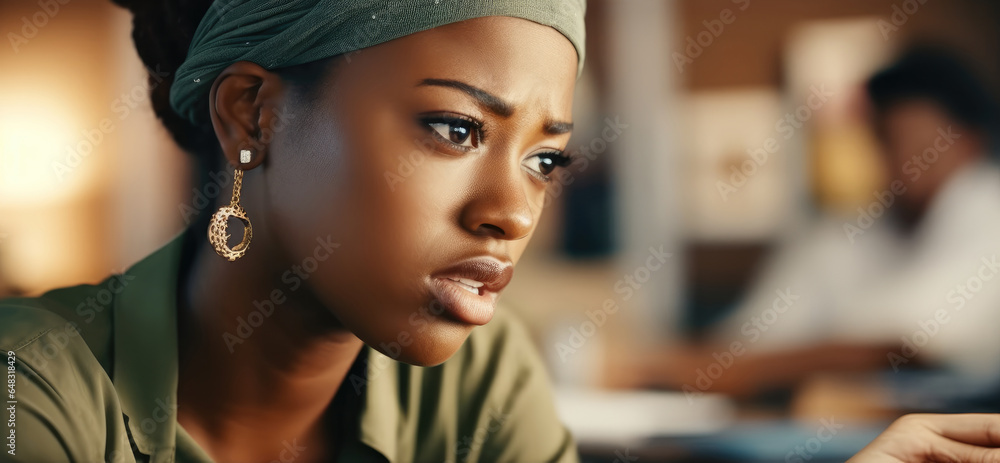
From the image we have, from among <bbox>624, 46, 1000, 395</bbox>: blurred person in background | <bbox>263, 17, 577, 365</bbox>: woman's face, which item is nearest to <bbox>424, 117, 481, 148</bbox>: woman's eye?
<bbox>263, 17, 577, 365</bbox>: woman's face

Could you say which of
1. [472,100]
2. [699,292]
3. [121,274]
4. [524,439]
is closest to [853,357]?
[699,292]

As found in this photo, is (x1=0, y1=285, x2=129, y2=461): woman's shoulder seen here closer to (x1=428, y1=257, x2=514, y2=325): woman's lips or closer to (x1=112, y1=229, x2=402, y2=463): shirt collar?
(x1=112, y1=229, x2=402, y2=463): shirt collar

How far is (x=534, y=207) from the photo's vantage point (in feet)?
2.06

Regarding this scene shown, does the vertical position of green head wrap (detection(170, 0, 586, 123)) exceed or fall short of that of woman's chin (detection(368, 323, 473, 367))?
it exceeds it

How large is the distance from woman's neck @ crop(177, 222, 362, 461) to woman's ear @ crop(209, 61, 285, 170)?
75mm

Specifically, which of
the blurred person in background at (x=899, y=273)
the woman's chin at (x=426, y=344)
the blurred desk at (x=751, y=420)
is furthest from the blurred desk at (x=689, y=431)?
the woman's chin at (x=426, y=344)

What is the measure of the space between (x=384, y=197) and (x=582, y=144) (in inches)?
50.6

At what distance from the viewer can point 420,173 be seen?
558 mm

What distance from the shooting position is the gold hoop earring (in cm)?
59

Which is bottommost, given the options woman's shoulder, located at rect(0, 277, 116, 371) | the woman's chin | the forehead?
woman's shoulder, located at rect(0, 277, 116, 371)

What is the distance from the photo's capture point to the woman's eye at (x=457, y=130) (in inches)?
21.9

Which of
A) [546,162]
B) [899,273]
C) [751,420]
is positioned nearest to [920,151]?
[899,273]

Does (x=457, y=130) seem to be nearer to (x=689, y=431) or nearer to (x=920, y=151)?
(x=689, y=431)

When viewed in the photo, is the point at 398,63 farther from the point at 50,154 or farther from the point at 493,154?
the point at 50,154
